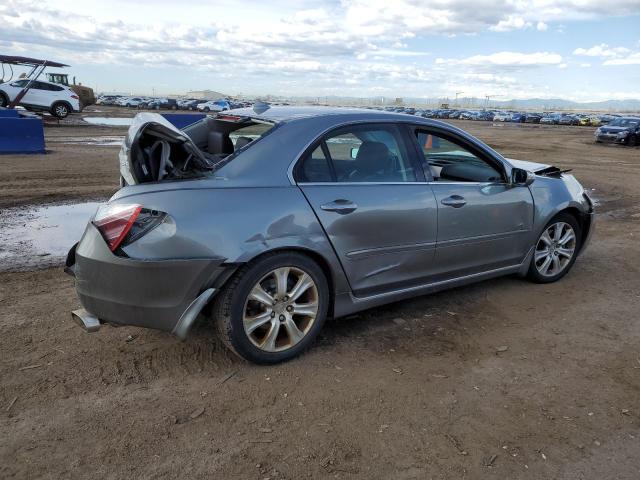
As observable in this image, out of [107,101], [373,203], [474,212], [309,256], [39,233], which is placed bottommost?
[107,101]

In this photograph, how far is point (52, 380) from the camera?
325 centimetres

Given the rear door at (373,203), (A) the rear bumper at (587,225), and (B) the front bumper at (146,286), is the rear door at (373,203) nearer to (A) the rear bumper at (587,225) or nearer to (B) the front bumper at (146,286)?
(B) the front bumper at (146,286)

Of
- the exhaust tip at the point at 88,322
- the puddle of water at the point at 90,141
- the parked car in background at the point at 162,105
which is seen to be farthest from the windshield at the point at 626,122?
the parked car in background at the point at 162,105

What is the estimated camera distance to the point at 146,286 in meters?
3.08

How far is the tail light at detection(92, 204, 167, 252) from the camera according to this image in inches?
122

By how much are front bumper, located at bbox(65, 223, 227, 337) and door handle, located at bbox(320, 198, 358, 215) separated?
2.64ft

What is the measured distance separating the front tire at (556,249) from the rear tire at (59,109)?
1092 inches

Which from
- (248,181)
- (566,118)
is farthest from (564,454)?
(566,118)

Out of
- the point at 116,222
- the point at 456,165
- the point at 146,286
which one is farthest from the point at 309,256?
the point at 456,165

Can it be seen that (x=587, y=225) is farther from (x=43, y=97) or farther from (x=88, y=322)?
(x=43, y=97)

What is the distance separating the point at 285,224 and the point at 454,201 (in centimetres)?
154

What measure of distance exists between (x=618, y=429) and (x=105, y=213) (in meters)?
3.13

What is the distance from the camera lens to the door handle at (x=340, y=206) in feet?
11.6

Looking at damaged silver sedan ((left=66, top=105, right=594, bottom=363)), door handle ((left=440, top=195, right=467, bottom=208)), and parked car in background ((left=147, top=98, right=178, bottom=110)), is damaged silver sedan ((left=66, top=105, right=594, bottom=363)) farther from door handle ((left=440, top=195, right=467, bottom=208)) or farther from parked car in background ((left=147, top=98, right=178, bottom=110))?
parked car in background ((left=147, top=98, right=178, bottom=110))
